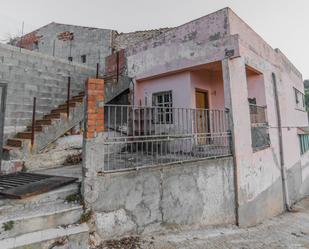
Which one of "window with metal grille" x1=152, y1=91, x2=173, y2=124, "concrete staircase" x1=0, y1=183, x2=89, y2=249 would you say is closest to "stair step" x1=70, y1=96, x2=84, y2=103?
"window with metal grille" x1=152, y1=91, x2=173, y2=124

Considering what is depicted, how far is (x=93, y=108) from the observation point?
3.11 m

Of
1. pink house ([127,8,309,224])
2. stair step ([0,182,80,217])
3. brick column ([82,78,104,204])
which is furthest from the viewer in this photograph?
pink house ([127,8,309,224])

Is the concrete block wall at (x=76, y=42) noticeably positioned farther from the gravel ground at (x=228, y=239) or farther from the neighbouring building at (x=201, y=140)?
the gravel ground at (x=228, y=239)

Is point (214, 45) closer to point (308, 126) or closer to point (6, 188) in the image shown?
point (6, 188)

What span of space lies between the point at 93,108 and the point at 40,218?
1.71 meters

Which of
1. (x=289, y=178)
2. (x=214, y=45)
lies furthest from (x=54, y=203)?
(x=289, y=178)

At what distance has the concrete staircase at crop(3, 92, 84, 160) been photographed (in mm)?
4531

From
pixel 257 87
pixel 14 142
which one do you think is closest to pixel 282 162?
pixel 257 87

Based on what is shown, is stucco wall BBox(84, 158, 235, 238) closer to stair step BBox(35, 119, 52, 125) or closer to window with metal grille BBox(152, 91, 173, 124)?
window with metal grille BBox(152, 91, 173, 124)

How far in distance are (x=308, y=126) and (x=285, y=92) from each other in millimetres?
5931

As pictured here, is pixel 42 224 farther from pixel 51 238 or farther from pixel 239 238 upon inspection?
pixel 239 238

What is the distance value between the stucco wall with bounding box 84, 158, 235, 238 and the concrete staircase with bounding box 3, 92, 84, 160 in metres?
2.72

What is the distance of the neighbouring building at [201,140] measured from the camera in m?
3.23

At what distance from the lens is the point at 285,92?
884cm
